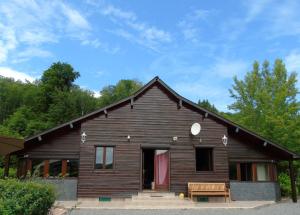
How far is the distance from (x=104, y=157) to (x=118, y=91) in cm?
3220

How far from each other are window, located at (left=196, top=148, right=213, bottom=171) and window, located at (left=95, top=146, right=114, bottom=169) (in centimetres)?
428

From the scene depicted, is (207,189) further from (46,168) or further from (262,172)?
(46,168)

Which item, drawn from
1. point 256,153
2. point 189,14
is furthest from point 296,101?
point 189,14

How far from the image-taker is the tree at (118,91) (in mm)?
44594

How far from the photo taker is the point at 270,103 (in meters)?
25.3

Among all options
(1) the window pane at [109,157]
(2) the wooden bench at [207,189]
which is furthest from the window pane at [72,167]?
(2) the wooden bench at [207,189]

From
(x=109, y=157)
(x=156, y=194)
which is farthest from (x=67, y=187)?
(x=156, y=194)

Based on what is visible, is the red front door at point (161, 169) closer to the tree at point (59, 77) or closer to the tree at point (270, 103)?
the tree at point (270, 103)

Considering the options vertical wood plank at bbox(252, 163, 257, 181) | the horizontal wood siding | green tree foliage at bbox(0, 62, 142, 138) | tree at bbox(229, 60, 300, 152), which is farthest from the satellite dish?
green tree foliage at bbox(0, 62, 142, 138)

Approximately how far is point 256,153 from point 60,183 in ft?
32.5

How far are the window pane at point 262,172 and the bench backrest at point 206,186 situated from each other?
2.63 metres

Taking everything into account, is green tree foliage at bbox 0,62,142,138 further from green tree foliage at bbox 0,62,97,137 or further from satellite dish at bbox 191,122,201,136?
satellite dish at bbox 191,122,201,136

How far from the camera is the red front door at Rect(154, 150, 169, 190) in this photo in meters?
15.8

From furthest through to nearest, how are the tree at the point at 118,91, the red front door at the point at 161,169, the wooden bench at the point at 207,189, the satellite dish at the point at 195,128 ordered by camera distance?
the tree at the point at 118,91
the satellite dish at the point at 195,128
the red front door at the point at 161,169
the wooden bench at the point at 207,189
